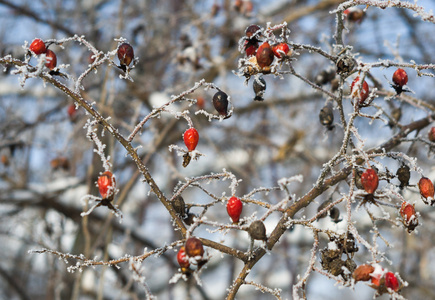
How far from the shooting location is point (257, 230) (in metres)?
0.94

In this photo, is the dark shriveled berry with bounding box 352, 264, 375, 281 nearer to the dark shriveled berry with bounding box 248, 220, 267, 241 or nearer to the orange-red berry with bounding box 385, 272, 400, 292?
the orange-red berry with bounding box 385, 272, 400, 292

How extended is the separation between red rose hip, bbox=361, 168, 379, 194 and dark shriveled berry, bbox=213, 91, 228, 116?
36 cm

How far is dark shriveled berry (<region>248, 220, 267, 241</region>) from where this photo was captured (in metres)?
0.94

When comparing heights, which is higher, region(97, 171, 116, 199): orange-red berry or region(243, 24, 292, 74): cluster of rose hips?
region(243, 24, 292, 74): cluster of rose hips

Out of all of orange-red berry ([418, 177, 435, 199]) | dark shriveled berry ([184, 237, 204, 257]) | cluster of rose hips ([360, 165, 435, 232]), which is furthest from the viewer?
orange-red berry ([418, 177, 435, 199])

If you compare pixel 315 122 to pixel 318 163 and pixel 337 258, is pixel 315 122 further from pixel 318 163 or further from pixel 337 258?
pixel 337 258

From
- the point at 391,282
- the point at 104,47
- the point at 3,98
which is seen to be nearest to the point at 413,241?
the point at 104,47

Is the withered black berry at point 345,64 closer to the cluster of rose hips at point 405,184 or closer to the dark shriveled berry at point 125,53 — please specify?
the cluster of rose hips at point 405,184

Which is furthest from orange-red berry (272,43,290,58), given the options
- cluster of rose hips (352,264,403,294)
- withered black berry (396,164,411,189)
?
cluster of rose hips (352,264,403,294)

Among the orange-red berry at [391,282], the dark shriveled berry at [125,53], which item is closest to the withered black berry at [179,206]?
the dark shriveled berry at [125,53]

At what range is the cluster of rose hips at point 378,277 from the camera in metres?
0.91

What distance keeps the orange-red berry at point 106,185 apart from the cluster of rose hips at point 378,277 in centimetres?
54

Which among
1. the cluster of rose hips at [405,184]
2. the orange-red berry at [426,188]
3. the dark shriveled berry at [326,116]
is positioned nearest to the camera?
the cluster of rose hips at [405,184]

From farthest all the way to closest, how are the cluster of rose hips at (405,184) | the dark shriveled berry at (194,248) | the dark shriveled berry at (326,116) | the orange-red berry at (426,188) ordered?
the dark shriveled berry at (326,116)
the orange-red berry at (426,188)
the cluster of rose hips at (405,184)
the dark shriveled berry at (194,248)
